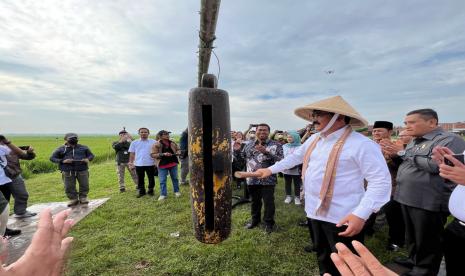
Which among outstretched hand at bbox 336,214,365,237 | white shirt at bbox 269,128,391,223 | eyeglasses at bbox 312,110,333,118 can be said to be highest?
eyeglasses at bbox 312,110,333,118

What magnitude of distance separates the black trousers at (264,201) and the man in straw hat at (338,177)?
237 centimetres

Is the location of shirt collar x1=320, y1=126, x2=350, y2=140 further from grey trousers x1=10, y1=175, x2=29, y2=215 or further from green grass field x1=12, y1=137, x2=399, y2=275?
grey trousers x1=10, y1=175, x2=29, y2=215

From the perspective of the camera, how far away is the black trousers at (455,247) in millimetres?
2533

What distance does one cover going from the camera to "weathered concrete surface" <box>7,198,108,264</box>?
4588mm

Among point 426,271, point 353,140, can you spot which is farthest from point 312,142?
point 426,271

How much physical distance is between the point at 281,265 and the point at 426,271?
5.93 ft

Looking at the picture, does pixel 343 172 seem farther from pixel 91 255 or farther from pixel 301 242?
pixel 91 255

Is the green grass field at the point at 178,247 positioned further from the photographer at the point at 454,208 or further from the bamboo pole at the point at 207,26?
the bamboo pole at the point at 207,26

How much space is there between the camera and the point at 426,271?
121 inches

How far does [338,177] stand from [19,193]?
287 inches

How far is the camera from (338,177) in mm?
2434

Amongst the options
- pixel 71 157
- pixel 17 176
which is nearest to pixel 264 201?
pixel 71 157

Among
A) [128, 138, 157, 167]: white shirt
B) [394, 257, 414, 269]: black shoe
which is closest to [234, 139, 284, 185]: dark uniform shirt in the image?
[394, 257, 414, 269]: black shoe

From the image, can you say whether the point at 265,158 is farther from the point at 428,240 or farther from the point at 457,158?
the point at 457,158
